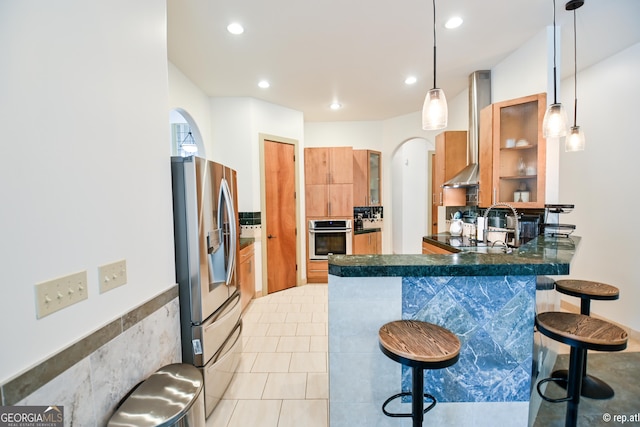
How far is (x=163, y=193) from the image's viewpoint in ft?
5.16

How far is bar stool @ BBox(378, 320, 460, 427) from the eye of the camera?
1093 millimetres

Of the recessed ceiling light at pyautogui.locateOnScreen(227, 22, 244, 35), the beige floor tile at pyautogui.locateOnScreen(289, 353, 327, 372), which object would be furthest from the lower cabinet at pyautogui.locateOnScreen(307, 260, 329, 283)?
the recessed ceiling light at pyautogui.locateOnScreen(227, 22, 244, 35)

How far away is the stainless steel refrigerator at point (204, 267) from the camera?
169 centimetres

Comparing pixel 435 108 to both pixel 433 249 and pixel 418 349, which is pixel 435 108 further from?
pixel 433 249

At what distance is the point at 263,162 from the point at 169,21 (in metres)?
2.08

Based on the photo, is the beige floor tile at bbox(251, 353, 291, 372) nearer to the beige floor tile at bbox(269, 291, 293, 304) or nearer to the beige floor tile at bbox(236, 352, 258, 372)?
the beige floor tile at bbox(236, 352, 258, 372)

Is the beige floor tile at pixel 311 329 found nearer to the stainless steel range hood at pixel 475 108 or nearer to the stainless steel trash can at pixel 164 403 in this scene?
the stainless steel trash can at pixel 164 403

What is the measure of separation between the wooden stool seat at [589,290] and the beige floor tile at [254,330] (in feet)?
9.12

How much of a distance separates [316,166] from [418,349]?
390 cm

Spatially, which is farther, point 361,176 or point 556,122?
point 361,176

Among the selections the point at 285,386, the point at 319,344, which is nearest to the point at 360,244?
the point at 319,344

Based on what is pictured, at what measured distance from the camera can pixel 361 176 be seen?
5.10 meters

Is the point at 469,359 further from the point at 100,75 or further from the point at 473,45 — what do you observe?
the point at 473,45

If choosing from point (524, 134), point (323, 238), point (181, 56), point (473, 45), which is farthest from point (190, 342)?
point (473, 45)
